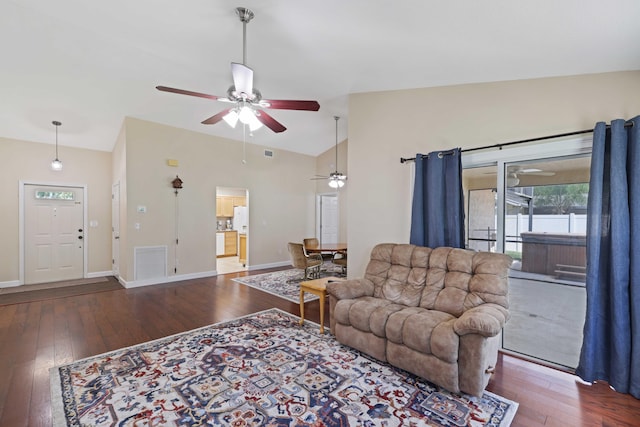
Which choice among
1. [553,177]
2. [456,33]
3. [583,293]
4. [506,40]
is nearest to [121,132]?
[456,33]

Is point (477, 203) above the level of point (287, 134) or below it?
below

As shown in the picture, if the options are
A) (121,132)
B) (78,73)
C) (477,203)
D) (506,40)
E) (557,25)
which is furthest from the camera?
(121,132)

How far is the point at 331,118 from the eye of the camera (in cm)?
561

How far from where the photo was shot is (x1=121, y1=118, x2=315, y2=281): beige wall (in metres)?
5.33

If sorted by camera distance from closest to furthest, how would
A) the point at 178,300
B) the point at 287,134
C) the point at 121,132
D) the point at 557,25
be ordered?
the point at 557,25 → the point at 178,300 → the point at 121,132 → the point at 287,134

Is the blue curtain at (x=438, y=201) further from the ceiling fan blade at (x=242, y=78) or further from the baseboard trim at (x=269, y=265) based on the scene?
the baseboard trim at (x=269, y=265)

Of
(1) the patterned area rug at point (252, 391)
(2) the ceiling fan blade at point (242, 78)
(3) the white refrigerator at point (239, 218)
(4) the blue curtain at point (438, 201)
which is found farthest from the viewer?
(3) the white refrigerator at point (239, 218)

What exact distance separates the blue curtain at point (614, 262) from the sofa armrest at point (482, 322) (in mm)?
796

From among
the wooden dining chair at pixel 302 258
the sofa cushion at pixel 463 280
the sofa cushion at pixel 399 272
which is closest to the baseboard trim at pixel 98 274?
the wooden dining chair at pixel 302 258

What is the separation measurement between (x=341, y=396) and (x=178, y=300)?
3387mm

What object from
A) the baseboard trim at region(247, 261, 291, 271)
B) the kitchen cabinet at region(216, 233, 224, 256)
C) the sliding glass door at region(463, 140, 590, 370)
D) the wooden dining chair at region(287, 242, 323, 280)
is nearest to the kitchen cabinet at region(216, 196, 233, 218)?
the kitchen cabinet at region(216, 233, 224, 256)

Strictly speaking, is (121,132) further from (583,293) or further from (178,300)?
(583,293)

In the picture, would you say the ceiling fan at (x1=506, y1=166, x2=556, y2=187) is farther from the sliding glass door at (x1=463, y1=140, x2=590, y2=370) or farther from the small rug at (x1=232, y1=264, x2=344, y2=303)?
the small rug at (x1=232, y1=264, x2=344, y2=303)

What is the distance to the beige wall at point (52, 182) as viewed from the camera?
5309 mm
